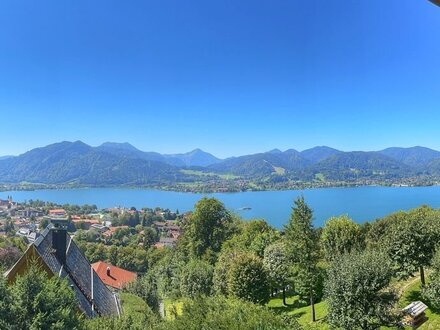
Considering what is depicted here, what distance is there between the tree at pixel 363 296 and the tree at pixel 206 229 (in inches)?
1105

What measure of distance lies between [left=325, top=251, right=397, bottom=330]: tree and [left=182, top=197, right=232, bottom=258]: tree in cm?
2807

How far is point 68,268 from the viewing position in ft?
64.0

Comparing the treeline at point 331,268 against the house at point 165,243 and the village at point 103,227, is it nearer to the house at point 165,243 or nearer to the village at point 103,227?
the village at point 103,227

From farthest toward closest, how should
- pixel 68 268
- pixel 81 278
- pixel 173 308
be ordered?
1. pixel 81 278
2. pixel 68 268
3. pixel 173 308

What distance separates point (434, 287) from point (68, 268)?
693 inches

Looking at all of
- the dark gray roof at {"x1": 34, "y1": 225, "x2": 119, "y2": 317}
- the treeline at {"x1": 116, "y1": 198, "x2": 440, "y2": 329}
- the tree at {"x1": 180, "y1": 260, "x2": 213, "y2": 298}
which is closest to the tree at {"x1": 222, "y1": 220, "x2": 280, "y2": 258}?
the treeline at {"x1": 116, "y1": 198, "x2": 440, "y2": 329}

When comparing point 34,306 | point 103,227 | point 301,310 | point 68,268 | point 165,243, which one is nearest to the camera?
point 34,306

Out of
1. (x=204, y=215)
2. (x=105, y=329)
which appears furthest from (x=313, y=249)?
(x=204, y=215)

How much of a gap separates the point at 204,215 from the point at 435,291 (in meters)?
29.1

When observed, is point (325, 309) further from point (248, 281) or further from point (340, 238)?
point (340, 238)

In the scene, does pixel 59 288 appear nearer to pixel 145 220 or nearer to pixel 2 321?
pixel 2 321

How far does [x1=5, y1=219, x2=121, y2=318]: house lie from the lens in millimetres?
15364

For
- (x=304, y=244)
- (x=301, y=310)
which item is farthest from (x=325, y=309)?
(x=304, y=244)

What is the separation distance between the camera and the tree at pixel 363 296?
1534 centimetres
